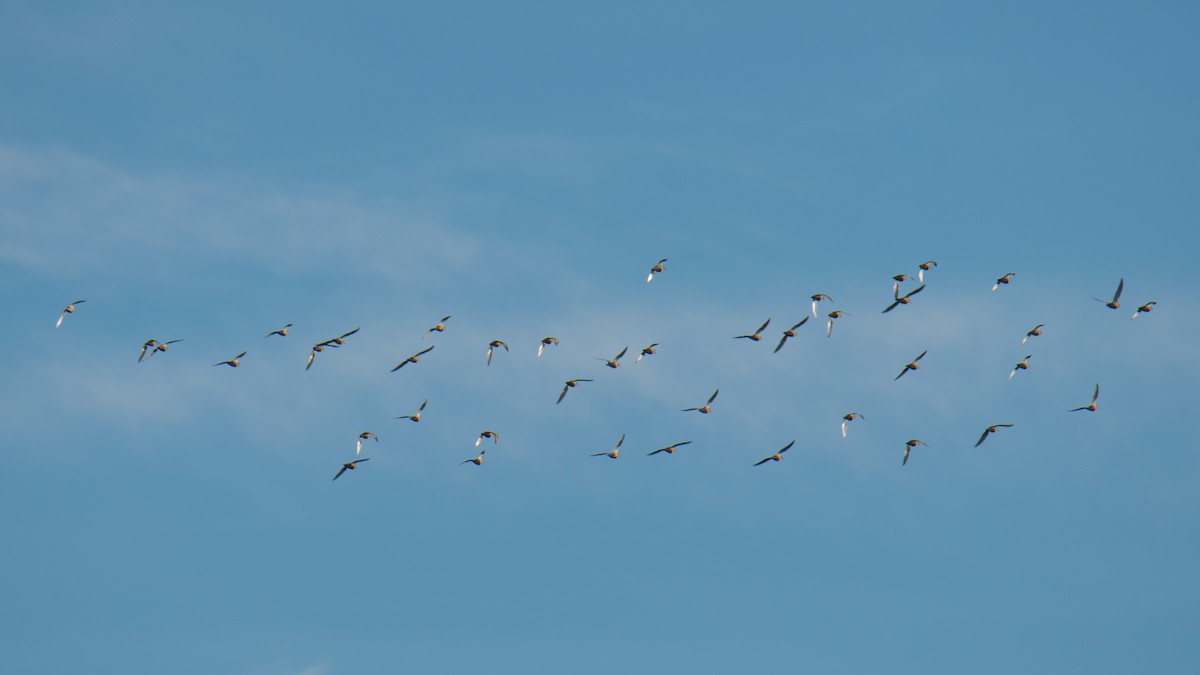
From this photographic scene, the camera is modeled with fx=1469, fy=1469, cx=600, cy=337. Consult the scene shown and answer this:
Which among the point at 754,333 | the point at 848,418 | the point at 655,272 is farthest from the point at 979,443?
the point at 655,272

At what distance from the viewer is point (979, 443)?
315 ft

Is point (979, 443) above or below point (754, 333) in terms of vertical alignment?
below

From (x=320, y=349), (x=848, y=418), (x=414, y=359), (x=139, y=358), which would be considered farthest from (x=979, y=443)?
(x=139, y=358)

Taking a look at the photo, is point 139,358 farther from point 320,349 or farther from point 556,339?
point 556,339

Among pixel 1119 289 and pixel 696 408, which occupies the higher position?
pixel 1119 289

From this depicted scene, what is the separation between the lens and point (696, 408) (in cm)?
9781

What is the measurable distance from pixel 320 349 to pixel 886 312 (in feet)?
125

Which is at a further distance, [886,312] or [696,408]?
[696,408]

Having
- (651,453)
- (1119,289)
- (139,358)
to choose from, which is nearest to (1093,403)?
(1119,289)

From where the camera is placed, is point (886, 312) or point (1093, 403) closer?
point (886, 312)

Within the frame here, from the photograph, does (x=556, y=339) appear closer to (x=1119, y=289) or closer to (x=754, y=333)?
(x=754, y=333)

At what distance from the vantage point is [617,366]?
98562mm

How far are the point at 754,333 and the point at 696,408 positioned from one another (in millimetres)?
6974

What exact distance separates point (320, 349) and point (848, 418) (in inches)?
1414
